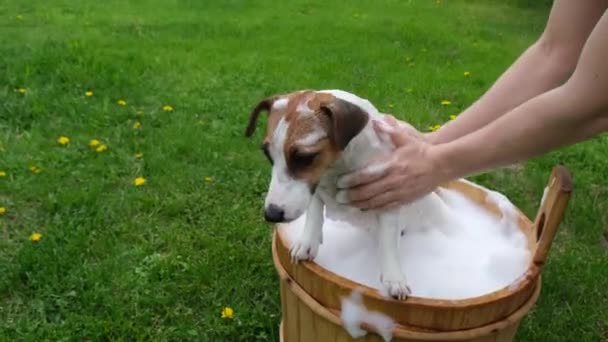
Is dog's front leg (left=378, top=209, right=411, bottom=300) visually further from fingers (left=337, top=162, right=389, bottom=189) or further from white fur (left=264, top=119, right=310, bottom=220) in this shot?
white fur (left=264, top=119, right=310, bottom=220)

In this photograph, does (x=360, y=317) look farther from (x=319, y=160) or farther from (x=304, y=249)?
(x=319, y=160)

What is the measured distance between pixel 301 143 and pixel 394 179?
0.96 feet

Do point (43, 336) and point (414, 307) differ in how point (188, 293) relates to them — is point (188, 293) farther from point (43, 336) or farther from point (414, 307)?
point (414, 307)

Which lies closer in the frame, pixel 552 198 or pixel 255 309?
pixel 552 198

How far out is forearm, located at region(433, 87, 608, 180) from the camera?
151cm

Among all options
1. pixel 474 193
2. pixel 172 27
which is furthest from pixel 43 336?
pixel 172 27

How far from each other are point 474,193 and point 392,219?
0.53 meters

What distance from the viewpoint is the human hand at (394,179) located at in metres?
1.66

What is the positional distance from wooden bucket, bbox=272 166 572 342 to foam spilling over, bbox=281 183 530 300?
0.19 feet

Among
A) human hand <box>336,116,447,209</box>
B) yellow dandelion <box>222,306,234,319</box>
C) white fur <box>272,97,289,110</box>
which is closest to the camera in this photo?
white fur <box>272,97,289,110</box>

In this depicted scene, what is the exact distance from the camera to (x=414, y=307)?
1.60 m

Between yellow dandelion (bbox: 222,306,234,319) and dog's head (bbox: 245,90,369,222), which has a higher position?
dog's head (bbox: 245,90,369,222)

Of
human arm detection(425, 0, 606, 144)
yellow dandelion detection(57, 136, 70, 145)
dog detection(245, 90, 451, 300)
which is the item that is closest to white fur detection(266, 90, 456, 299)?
dog detection(245, 90, 451, 300)

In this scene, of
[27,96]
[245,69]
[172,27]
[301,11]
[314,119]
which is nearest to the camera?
[314,119]
